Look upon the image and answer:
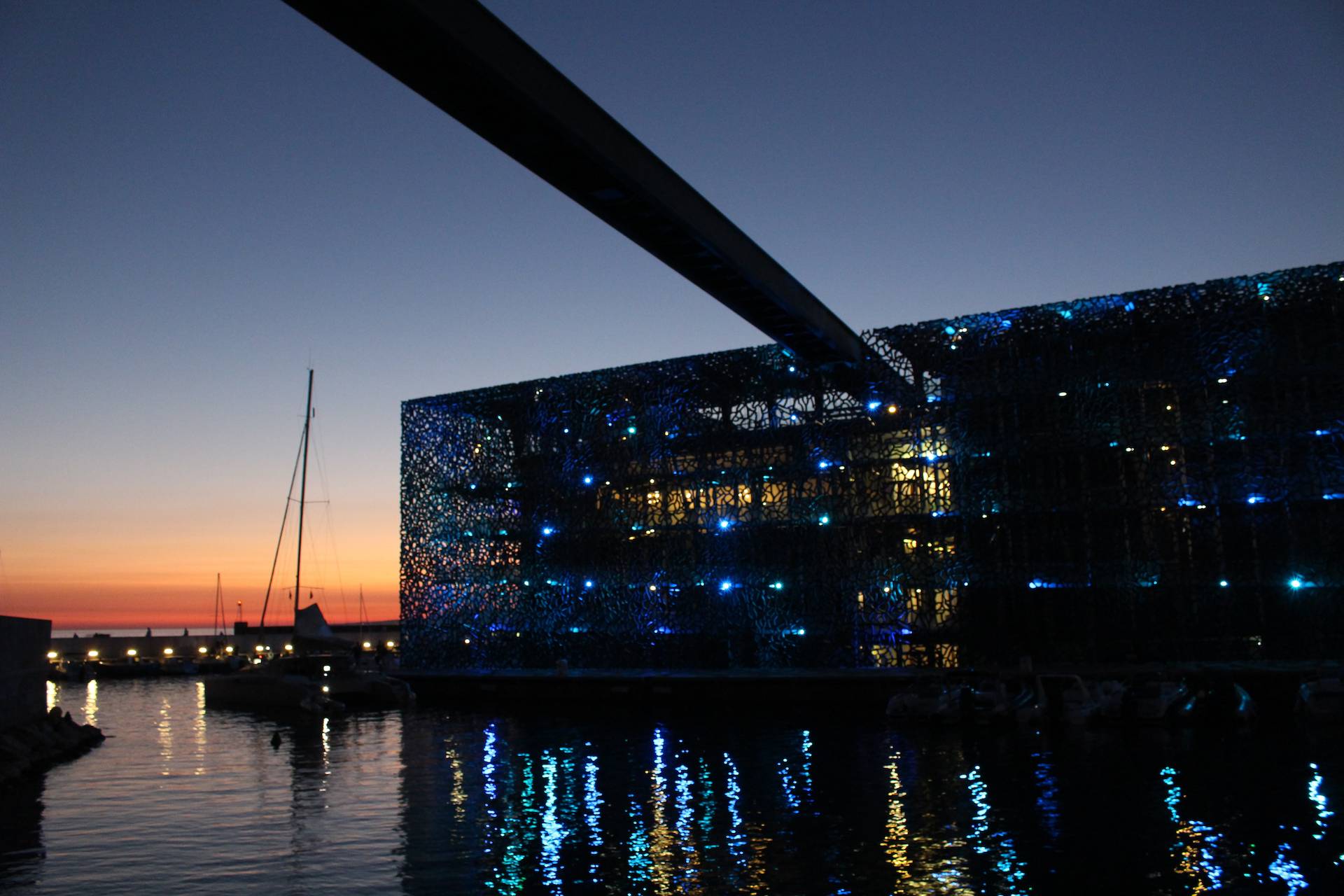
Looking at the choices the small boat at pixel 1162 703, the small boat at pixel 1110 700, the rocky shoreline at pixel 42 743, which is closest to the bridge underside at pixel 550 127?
the small boat at pixel 1110 700

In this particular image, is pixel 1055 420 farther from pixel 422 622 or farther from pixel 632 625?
pixel 422 622

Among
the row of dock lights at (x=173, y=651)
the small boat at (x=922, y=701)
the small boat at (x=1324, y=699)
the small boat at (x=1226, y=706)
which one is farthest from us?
the row of dock lights at (x=173, y=651)

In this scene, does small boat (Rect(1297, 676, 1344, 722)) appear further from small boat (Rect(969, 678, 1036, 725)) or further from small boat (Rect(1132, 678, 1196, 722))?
small boat (Rect(969, 678, 1036, 725))

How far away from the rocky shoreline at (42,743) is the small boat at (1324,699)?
1091 inches

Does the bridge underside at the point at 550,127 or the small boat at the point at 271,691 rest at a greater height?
the bridge underside at the point at 550,127

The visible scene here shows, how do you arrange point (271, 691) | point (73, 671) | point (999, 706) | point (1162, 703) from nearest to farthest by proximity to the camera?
point (1162, 703) < point (999, 706) < point (271, 691) < point (73, 671)

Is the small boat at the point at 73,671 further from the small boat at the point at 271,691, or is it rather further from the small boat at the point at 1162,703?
the small boat at the point at 1162,703

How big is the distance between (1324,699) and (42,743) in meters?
28.8

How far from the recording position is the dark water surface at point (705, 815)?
12555 mm

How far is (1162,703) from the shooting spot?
2588cm

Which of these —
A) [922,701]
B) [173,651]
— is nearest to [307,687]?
[922,701]

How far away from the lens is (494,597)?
141 feet

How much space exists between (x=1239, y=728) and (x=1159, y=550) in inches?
333

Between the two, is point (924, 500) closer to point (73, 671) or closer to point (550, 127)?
point (550, 127)
